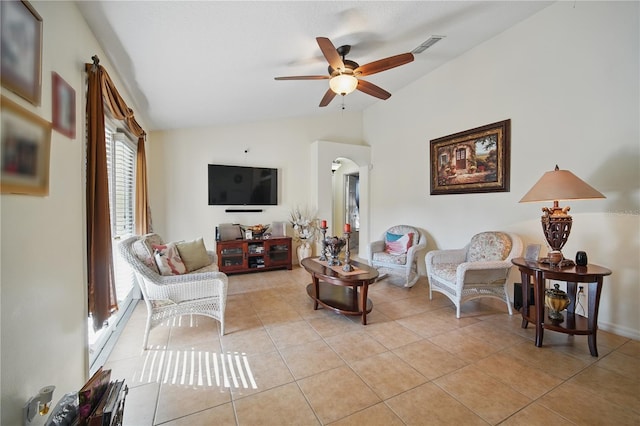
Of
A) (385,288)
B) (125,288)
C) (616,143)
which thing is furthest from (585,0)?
(125,288)

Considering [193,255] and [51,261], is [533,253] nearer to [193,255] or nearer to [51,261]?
[193,255]

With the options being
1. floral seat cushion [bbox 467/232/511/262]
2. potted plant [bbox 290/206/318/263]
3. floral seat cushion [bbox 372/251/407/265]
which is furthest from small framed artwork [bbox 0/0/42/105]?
potted plant [bbox 290/206/318/263]

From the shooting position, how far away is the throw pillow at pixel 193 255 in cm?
286

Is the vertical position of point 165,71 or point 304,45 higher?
point 304,45

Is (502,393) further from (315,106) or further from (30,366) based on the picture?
(315,106)

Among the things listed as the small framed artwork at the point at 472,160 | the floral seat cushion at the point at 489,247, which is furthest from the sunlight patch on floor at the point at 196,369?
the small framed artwork at the point at 472,160

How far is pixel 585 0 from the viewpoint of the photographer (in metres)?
2.51

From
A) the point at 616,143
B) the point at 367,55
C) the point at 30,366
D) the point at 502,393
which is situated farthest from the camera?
the point at 367,55

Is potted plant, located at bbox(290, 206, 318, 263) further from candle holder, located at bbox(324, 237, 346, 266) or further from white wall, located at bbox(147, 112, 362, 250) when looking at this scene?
candle holder, located at bbox(324, 237, 346, 266)

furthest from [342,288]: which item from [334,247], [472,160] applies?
[472,160]

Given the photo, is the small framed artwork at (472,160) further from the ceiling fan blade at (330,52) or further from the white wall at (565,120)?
the ceiling fan blade at (330,52)

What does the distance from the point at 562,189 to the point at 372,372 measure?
2094mm

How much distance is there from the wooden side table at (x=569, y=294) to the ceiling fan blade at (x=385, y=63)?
84.7 inches

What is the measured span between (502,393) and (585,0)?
11.7ft
